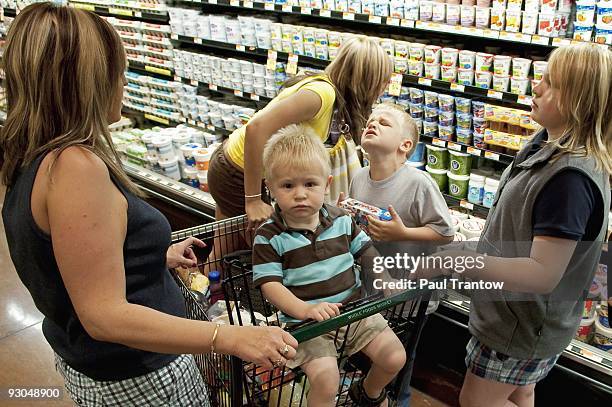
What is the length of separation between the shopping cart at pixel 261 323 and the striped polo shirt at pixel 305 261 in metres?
0.10

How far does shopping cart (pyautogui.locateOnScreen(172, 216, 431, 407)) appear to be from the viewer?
1225mm

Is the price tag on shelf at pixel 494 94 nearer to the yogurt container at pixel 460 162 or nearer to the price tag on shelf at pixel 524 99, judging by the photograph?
the price tag on shelf at pixel 524 99

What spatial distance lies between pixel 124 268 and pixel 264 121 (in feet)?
3.36

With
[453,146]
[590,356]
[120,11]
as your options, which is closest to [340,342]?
[590,356]

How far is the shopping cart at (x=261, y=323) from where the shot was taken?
1.22 metres

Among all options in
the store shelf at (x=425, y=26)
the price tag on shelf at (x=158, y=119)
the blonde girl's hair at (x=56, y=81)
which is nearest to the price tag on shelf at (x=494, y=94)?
the store shelf at (x=425, y=26)

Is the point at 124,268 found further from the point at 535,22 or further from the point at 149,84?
the point at 149,84

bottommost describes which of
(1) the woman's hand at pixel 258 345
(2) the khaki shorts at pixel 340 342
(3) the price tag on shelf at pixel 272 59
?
(2) the khaki shorts at pixel 340 342

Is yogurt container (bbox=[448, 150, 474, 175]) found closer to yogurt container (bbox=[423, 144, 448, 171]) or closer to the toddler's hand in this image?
yogurt container (bbox=[423, 144, 448, 171])

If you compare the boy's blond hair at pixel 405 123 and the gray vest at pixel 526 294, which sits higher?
the boy's blond hair at pixel 405 123

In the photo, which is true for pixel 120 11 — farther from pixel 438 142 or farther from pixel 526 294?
pixel 526 294

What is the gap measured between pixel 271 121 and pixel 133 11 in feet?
10.2

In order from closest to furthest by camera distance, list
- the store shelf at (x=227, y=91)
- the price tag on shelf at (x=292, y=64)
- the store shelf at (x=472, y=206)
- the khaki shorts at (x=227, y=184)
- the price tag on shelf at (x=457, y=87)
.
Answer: the khaki shorts at (x=227, y=184) → the price tag on shelf at (x=457, y=87) → the store shelf at (x=472, y=206) → the price tag on shelf at (x=292, y=64) → the store shelf at (x=227, y=91)

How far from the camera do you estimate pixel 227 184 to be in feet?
8.33
